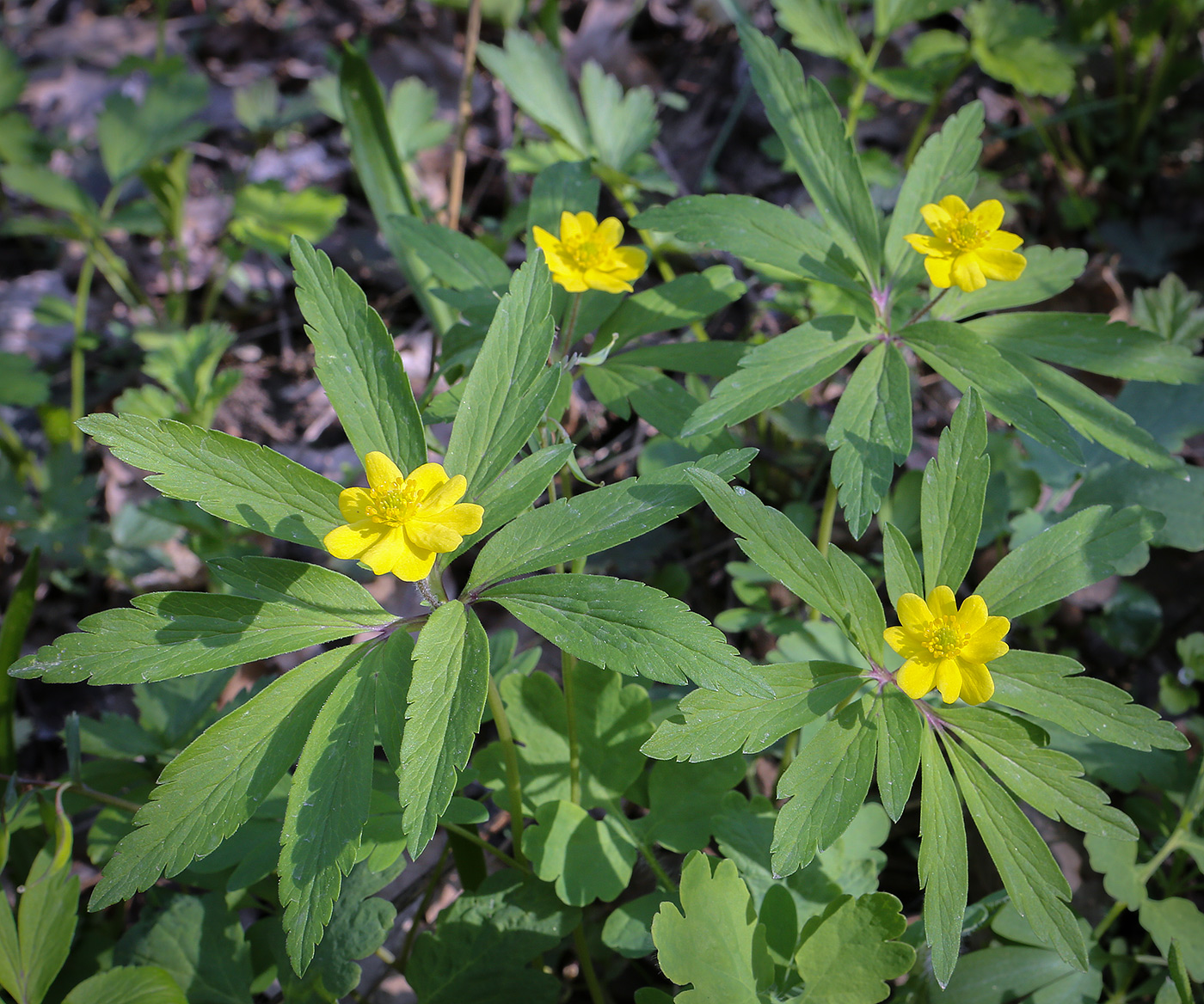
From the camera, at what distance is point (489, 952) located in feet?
5.46

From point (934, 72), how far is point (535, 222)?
183 centimetres

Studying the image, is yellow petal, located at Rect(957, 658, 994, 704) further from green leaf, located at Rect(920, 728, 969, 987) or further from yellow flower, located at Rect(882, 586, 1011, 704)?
green leaf, located at Rect(920, 728, 969, 987)

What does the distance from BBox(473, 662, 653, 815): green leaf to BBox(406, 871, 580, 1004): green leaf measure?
221 millimetres

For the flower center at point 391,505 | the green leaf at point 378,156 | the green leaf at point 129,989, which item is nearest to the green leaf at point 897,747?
the flower center at point 391,505

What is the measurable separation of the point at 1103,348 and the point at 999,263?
31 cm

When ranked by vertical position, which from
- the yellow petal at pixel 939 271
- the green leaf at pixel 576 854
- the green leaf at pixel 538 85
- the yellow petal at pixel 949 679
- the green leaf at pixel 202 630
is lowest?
the green leaf at pixel 576 854

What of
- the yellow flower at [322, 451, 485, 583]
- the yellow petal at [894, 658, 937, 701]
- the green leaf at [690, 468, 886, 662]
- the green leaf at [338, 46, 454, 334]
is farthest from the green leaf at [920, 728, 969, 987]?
the green leaf at [338, 46, 454, 334]

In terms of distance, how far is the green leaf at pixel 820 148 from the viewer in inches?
70.1

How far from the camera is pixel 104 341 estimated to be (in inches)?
142

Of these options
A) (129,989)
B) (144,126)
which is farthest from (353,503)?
(144,126)

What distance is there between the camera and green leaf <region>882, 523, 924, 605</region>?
58.8 inches

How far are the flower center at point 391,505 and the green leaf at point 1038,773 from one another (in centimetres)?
102

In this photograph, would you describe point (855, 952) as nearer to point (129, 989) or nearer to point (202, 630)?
point (202, 630)

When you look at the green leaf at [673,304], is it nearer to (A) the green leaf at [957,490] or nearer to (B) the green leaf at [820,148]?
(B) the green leaf at [820,148]
